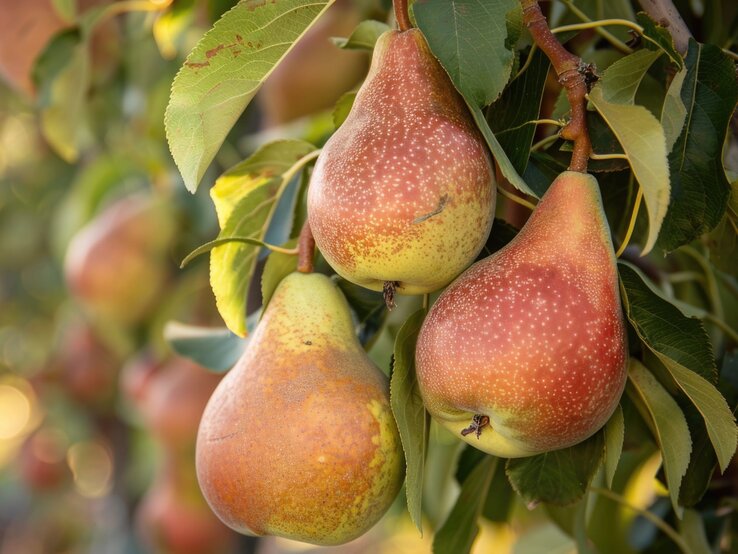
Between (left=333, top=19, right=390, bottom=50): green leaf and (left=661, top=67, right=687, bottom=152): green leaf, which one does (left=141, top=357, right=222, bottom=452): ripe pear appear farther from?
(left=661, top=67, right=687, bottom=152): green leaf

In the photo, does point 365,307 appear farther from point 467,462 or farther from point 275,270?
point 467,462

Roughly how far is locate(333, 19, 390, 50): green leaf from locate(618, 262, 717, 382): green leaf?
0.29m

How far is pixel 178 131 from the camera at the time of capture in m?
0.64

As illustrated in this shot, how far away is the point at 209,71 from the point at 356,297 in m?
0.24

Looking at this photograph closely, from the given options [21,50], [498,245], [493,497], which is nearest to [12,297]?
[21,50]

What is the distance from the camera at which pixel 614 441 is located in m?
0.64

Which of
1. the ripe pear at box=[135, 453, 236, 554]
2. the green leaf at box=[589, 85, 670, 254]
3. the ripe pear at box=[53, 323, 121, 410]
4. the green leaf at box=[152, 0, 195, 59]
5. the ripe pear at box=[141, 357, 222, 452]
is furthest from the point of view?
the ripe pear at box=[53, 323, 121, 410]

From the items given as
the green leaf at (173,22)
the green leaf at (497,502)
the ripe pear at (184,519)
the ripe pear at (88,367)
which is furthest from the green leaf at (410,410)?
the ripe pear at (88,367)

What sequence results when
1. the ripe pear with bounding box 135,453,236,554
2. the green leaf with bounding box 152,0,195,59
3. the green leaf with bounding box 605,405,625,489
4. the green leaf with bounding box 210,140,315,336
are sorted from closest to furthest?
the green leaf with bounding box 605,405,625,489
the green leaf with bounding box 210,140,315,336
the green leaf with bounding box 152,0,195,59
the ripe pear with bounding box 135,453,236,554

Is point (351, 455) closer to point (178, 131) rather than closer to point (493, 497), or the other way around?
point (178, 131)

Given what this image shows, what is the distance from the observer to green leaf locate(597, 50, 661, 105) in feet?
2.14

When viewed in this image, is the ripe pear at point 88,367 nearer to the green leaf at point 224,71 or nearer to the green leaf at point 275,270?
the green leaf at point 275,270

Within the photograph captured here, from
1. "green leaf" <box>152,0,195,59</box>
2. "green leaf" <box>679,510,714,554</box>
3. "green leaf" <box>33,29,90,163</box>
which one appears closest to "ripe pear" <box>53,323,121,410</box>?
"green leaf" <box>33,29,90,163</box>

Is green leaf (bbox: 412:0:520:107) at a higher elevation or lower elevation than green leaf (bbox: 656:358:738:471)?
higher
